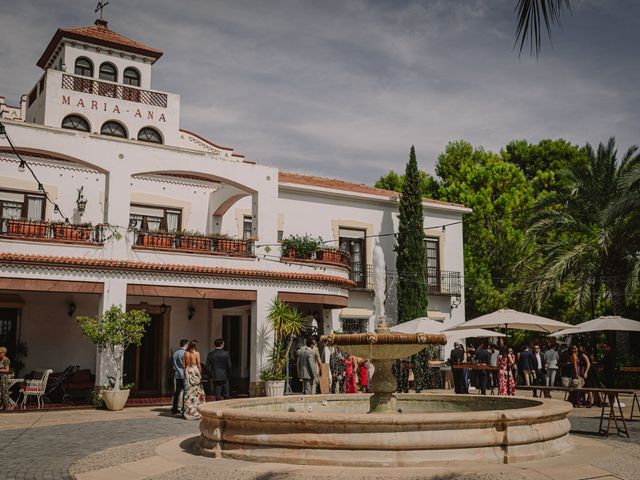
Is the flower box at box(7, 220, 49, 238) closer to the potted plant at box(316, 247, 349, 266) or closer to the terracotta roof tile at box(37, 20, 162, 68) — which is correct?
the potted plant at box(316, 247, 349, 266)

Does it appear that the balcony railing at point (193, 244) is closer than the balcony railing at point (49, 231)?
No

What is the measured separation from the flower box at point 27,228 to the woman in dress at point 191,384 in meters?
5.54

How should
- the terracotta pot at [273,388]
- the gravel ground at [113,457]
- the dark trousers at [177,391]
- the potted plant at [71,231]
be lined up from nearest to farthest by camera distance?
1. the gravel ground at [113,457]
2. the dark trousers at [177,391]
3. the potted plant at [71,231]
4. the terracotta pot at [273,388]

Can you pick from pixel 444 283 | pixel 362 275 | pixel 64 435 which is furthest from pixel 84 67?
pixel 64 435

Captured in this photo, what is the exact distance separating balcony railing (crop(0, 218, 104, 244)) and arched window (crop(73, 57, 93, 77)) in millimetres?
10734

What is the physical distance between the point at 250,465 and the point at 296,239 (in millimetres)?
14233

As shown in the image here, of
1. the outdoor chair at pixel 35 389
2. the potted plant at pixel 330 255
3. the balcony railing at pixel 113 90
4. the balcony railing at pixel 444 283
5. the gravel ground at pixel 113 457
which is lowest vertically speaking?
the gravel ground at pixel 113 457

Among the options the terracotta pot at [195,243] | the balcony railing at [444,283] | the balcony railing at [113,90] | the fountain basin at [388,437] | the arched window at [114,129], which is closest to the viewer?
the fountain basin at [388,437]

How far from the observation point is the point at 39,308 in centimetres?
1980

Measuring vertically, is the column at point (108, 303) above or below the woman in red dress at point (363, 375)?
above

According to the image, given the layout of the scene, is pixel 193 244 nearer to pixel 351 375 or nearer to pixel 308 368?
pixel 308 368

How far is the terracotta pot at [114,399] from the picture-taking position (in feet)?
53.9

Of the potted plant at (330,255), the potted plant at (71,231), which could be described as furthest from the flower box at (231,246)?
the potted plant at (71,231)

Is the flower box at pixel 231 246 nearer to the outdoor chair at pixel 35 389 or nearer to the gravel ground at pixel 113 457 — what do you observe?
the outdoor chair at pixel 35 389
